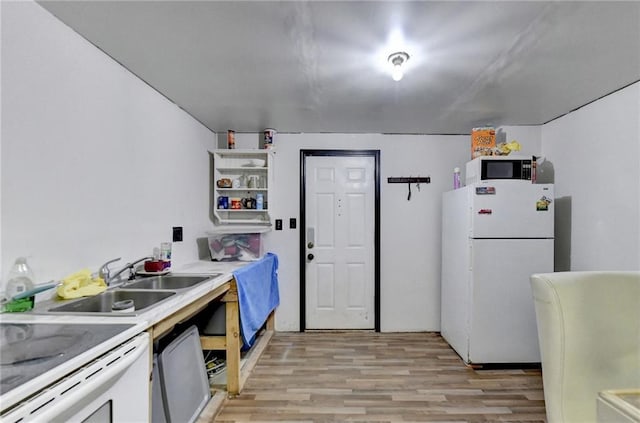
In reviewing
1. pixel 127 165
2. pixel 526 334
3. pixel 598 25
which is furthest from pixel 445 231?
pixel 127 165

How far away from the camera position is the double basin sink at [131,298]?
1394mm

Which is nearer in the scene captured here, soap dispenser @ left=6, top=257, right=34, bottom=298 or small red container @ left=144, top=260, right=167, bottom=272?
soap dispenser @ left=6, top=257, right=34, bottom=298

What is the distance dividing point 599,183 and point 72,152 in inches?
142

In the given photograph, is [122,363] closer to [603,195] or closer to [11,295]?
[11,295]

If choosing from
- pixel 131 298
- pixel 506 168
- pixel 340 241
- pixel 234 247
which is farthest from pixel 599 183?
pixel 131 298

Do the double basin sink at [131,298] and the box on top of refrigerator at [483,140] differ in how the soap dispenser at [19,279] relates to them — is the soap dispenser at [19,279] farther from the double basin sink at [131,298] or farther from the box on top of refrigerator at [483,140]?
the box on top of refrigerator at [483,140]

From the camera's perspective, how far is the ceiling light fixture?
6.02ft

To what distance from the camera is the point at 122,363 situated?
107cm

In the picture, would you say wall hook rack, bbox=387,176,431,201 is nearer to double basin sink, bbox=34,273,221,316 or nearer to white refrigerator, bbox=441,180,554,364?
white refrigerator, bbox=441,180,554,364

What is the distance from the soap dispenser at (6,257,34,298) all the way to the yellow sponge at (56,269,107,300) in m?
0.14

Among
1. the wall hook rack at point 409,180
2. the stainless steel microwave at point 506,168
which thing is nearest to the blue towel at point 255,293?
the wall hook rack at point 409,180

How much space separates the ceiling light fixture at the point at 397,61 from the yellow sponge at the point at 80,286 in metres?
1.96

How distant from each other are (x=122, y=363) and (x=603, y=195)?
10.9ft

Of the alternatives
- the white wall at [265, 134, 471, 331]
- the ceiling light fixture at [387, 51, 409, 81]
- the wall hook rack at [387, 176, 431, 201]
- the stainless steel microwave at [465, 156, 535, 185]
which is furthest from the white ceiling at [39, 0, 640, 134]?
the wall hook rack at [387, 176, 431, 201]
